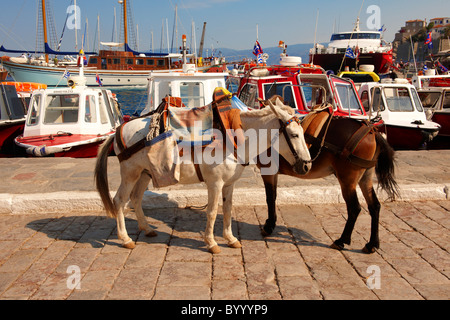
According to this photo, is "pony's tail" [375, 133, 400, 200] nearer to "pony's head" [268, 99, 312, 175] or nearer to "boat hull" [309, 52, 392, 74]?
"pony's head" [268, 99, 312, 175]

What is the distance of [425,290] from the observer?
12.2 feet

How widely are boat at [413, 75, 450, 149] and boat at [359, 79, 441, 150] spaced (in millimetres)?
1300

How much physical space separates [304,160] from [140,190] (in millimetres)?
2278

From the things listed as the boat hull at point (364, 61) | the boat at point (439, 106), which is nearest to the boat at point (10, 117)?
the boat at point (439, 106)

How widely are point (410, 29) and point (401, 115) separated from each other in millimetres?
118804

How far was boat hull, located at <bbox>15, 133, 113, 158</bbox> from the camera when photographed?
364 inches

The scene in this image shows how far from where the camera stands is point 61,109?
401 inches

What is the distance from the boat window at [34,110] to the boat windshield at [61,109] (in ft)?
0.84

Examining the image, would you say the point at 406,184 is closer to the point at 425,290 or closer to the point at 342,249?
the point at 342,249

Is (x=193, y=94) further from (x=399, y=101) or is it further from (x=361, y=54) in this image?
(x=361, y=54)

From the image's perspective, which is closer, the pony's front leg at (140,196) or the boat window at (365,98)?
the pony's front leg at (140,196)

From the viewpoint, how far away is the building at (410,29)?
4124 inches

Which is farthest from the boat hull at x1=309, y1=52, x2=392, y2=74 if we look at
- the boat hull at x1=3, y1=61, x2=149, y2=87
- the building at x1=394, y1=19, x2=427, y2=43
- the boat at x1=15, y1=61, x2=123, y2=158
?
the building at x1=394, y1=19, x2=427, y2=43

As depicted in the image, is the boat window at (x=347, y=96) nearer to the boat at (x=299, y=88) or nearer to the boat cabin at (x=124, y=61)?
the boat at (x=299, y=88)
